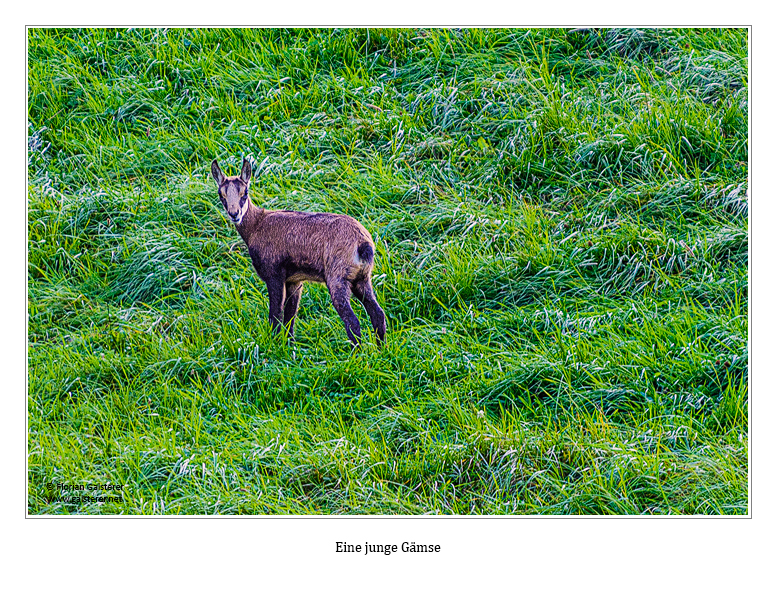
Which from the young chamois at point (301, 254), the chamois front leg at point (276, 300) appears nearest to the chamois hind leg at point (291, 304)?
the young chamois at point (301, 254)

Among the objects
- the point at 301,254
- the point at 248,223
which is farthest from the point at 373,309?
the point at 248,223

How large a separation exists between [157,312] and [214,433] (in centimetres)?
155

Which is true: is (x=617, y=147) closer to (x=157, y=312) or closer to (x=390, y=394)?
(x=390, y=394)

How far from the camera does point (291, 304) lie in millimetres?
6707

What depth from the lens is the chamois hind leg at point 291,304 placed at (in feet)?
21.9

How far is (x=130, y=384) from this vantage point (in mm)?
6359

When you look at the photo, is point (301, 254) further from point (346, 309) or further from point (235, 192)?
point (235, 192)

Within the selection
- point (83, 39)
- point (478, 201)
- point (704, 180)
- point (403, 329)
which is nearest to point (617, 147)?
point (704, 180)

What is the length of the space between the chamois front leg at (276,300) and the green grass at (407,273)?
15 centimetres

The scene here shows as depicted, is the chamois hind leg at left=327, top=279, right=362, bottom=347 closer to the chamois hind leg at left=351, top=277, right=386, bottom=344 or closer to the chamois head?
the chamois hind leg at left=351, top=277, right=386, bottom=344

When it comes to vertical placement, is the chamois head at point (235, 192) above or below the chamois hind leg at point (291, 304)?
above

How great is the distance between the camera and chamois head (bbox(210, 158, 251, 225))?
21.7ft

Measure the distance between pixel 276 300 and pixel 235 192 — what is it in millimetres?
883

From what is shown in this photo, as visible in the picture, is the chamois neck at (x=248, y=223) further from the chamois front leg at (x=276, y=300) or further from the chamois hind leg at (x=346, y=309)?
the chamois hind leg at (x=346, y=309)
